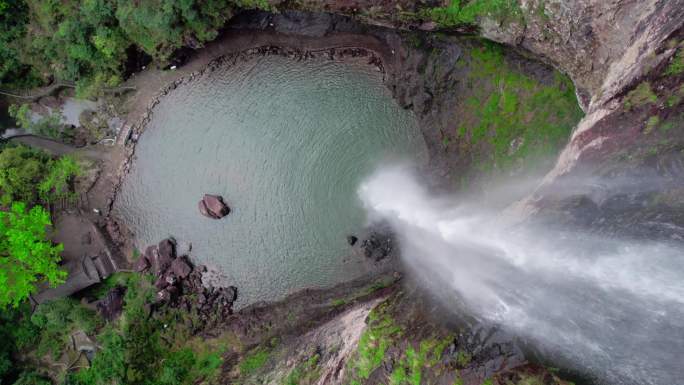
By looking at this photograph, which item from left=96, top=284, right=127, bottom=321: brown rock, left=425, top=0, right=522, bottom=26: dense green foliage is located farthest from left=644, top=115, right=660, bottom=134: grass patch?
left=96, top=284, right=127, bottom=321: brown rock

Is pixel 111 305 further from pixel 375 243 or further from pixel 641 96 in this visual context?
pixel 641 96

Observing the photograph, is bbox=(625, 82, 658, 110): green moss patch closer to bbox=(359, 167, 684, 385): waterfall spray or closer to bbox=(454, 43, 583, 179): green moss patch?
bbox=(454, 43, 583, 179): green moss patch

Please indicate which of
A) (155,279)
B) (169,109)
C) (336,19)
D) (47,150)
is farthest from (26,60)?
(336,19)

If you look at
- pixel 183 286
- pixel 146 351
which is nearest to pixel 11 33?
pixel 183 286

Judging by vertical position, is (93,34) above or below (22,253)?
above

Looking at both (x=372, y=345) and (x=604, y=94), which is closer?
(x=604, y=94)
